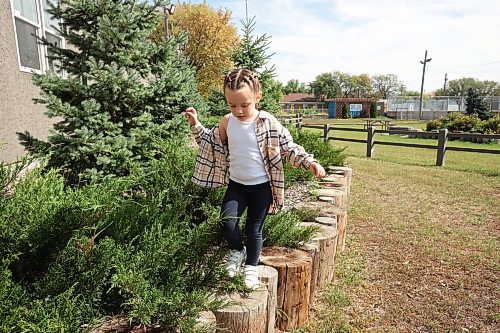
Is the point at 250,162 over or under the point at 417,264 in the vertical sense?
over

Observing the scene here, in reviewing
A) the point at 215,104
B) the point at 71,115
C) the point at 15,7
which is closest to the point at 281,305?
the point at 71,115

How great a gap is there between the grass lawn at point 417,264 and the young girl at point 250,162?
3.08 feet

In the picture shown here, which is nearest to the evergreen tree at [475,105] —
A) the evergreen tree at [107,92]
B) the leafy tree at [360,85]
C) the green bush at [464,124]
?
the green bush at [464,124]

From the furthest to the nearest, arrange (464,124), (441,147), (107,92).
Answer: (464,124), (441,147), (107,92)

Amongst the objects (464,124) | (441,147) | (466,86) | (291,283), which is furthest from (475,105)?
(466,86)

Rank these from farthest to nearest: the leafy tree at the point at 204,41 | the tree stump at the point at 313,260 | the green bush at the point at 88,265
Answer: the leafy tree at the point at 204,41 → the tree stump at the point at 313,260 → the green bush at the point at 88,265

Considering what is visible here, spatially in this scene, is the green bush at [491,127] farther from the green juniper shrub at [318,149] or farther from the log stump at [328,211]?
the log stump at [328,211]

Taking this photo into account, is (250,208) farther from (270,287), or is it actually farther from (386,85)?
(386,85)

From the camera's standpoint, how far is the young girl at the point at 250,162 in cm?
227

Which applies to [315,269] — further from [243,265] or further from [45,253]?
[45,253]

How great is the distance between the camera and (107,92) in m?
3.41

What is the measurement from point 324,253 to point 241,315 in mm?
1351

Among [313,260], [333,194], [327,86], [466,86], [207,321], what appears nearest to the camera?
[207,321]

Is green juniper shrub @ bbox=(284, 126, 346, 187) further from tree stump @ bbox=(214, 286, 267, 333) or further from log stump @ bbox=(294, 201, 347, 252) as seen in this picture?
tree stump @ bbox=(214, 286, 267, 333)
